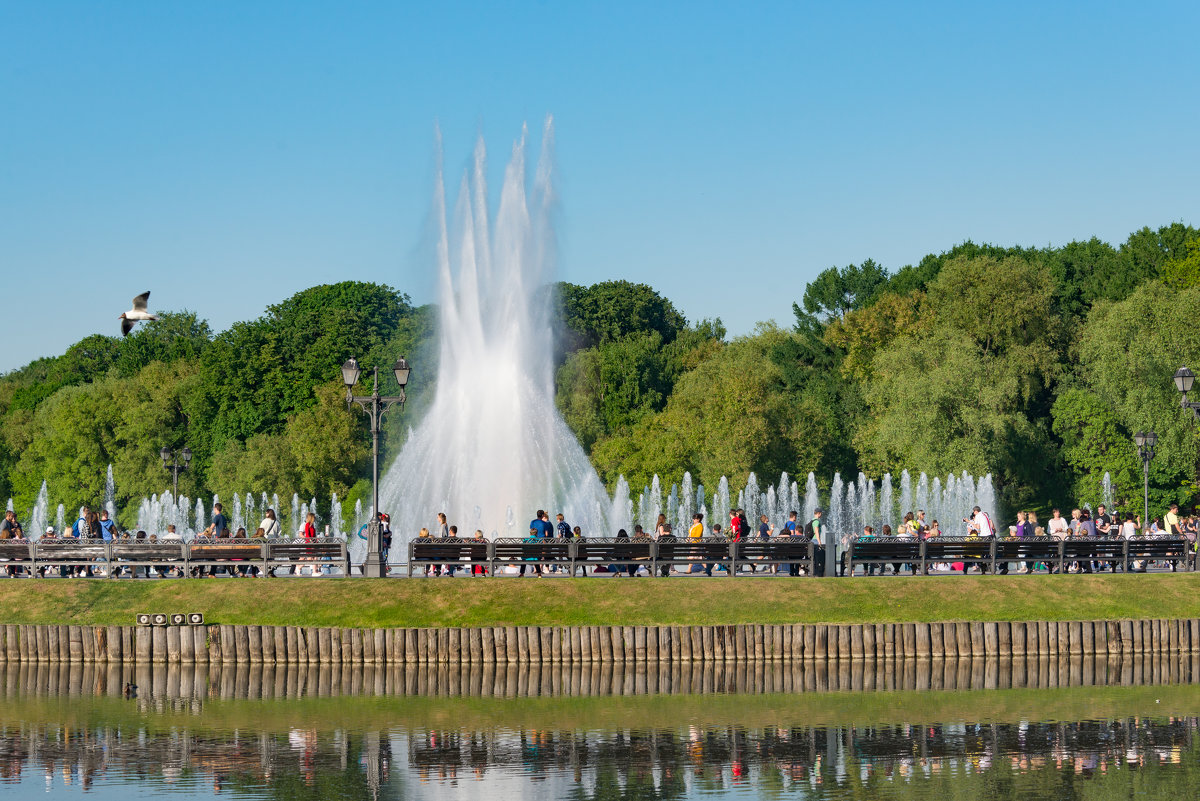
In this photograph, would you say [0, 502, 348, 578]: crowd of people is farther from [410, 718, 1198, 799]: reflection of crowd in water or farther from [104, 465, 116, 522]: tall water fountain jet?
[104, 465, 116, 522]: tall water fountain jet

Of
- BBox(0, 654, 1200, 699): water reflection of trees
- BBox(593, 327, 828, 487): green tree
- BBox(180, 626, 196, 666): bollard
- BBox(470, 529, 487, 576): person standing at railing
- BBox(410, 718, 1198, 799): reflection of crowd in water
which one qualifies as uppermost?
BBox(593, 327, 828, 487): green tree

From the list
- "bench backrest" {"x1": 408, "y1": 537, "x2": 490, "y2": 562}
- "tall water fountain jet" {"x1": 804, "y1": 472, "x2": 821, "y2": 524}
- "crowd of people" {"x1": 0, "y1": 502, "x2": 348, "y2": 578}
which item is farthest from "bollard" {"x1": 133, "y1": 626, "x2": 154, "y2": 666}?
"tall water fountain jet" {"x1": 804, "y1": 472, "x2": 821, "y2": 524}

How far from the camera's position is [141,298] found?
26.1m

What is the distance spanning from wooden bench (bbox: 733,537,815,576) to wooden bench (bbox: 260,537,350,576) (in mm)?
8469

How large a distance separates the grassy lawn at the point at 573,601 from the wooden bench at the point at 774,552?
83 cm

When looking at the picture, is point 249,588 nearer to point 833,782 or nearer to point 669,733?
point 669,733

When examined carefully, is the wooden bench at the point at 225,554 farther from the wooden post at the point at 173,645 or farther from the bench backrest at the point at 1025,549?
the bench backrest at the point at 1025,549

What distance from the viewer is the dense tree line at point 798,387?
6919 centimetres

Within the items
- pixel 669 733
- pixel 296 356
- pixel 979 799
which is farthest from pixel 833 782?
pixel 296 356

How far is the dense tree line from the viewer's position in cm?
6919

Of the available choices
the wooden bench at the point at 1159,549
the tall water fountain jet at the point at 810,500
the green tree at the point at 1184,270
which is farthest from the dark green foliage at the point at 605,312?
the wooden bench at the point at 1159,549

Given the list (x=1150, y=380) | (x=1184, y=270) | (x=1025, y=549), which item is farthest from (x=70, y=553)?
(x=1184, y=270)

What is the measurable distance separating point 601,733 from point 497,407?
997 inches

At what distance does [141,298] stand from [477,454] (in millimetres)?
20452
